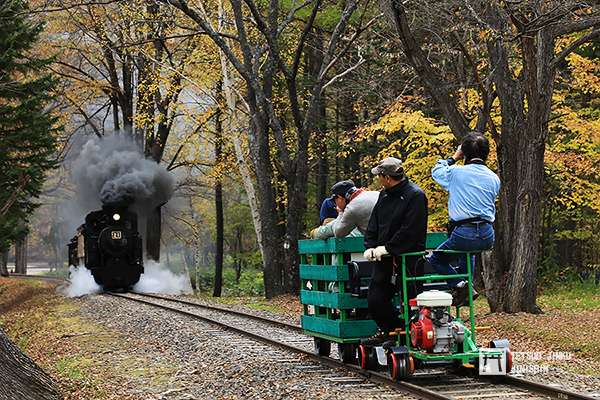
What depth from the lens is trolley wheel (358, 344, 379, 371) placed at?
9.05 metres

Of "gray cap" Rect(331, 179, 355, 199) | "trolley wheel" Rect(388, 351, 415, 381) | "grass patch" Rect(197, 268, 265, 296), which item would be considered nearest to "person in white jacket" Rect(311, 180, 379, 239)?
"gray cap" Rect(331, 179, 355, 199)

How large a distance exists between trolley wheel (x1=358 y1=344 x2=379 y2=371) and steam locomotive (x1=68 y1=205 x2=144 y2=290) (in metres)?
20.5

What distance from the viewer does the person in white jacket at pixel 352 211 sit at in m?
9.33

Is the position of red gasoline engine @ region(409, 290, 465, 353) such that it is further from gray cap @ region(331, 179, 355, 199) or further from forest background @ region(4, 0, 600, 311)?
forest background @ region(4, 0, 600, 311)

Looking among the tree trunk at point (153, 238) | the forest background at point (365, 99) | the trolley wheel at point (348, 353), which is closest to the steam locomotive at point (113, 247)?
the forest background at point (365, 99)

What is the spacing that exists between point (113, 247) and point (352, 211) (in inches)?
807

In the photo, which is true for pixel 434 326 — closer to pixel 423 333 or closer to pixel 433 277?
pixel 423 333

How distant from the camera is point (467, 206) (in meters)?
8.40

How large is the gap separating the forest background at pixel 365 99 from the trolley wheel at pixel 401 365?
6847mm

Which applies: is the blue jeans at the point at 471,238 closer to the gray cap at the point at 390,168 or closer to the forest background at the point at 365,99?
the gray cap at the point at 390,168

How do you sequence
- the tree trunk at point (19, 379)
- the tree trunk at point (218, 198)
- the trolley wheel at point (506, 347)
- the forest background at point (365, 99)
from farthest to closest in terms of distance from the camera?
the tree trunk at point (218, 198) < the forest background at point (365, 99) < the trolley wheel at point (506, 347) < the tree trunk at point (19, 379)

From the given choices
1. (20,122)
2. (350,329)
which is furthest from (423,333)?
(20,122)

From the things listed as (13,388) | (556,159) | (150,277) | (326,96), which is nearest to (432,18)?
(556,159)

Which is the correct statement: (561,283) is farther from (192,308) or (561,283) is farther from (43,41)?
(43,41)
